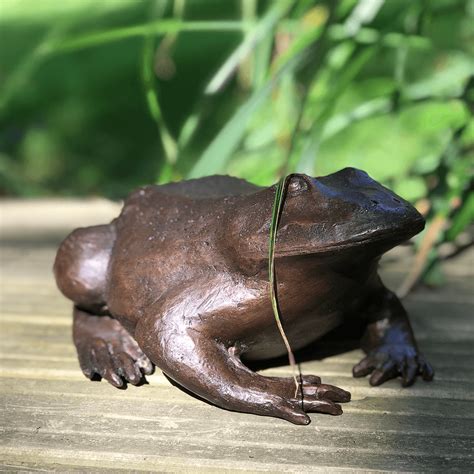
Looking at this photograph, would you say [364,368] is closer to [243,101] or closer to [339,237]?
[339,237]

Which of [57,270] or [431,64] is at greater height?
[57,270]

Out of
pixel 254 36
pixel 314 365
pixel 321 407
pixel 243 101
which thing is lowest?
pixel 314 365

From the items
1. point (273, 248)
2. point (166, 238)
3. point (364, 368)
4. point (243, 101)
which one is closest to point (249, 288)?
point (273, 248)

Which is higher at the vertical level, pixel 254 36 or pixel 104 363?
pixel 254 36

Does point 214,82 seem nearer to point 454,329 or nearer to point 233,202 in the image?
point 233,202

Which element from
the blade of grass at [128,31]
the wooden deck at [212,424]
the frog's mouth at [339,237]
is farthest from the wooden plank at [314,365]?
the blade of grass at [128,31]

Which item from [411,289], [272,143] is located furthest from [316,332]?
[272,143]
